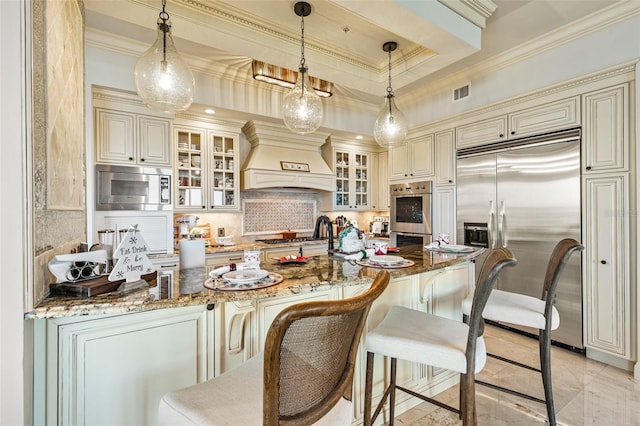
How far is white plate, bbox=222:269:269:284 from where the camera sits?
1289 mm

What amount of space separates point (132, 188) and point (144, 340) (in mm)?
2247

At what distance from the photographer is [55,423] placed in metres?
1.04

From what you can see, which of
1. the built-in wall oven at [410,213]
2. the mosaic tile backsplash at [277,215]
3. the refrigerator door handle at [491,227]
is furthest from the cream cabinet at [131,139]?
the refrigerator door handle at [491,227]

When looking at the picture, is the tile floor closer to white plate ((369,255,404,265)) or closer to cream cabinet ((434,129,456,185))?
white plate ((369,255,404,265))

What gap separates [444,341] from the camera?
130 centimetres

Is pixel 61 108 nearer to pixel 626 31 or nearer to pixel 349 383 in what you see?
pixel 349 383

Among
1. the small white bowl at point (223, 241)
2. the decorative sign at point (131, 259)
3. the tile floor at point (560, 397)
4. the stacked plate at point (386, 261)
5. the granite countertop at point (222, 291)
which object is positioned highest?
the decorative sign at point (131, 259)

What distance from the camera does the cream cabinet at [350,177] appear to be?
4.70 m

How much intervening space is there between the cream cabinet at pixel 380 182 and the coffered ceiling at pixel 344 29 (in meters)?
1.95

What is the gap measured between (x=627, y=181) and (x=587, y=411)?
174 centimetres

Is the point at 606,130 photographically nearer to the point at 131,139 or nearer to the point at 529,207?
the point at 529,207

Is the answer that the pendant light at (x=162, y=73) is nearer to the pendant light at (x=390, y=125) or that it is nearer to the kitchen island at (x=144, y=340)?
the kitchen island at (x=144, y=340)

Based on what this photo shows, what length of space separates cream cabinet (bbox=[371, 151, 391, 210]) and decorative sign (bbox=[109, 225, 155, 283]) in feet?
13.9

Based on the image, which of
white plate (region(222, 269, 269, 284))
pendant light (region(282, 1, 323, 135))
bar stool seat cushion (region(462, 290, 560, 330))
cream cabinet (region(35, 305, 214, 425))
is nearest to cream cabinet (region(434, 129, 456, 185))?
bar stool seat cushion (region(462, 290, 560, 330))
